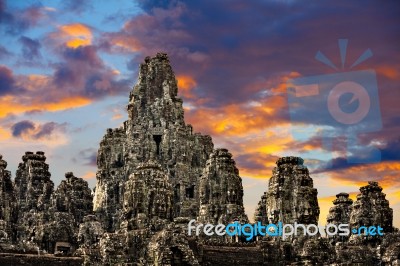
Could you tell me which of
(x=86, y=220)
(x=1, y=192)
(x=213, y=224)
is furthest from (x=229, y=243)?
(x=1, y=192)

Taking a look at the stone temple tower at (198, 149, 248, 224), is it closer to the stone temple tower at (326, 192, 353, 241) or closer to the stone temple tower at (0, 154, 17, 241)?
the stone temple tower at (326, 192, 353, 241)

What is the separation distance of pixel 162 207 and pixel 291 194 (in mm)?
16928

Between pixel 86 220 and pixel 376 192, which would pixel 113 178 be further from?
pixel 376 192

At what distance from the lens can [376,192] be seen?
97.8 m

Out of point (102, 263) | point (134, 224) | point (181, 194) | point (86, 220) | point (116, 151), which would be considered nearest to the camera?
point (102, 263)

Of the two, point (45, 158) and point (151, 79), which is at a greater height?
point (151, 79)

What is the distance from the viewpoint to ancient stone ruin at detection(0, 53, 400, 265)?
7925cm

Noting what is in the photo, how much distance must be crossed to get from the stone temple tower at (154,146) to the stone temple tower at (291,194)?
40.2 meters

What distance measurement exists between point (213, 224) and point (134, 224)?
2985 centimetres

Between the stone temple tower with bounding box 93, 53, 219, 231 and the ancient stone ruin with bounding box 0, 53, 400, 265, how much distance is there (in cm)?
17

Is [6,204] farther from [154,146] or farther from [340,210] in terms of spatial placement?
[340,210]

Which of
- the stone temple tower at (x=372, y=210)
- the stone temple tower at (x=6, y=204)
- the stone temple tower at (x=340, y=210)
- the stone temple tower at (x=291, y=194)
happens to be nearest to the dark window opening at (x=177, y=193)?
the stone temple tower at (x=340, y=210)

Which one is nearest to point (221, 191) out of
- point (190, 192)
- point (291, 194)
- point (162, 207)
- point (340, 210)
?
point (291, 194)

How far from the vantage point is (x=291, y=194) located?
95.7m
